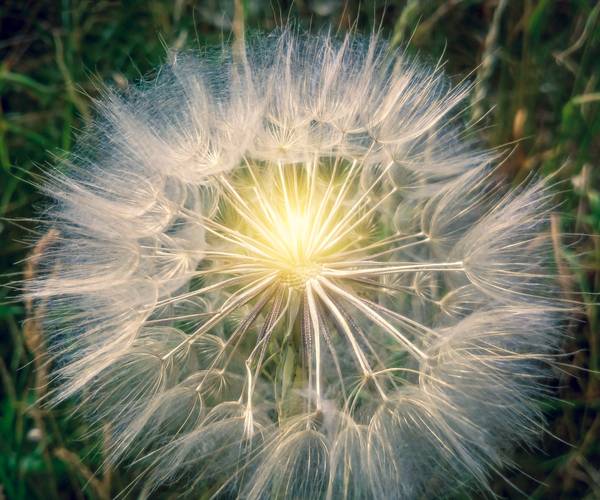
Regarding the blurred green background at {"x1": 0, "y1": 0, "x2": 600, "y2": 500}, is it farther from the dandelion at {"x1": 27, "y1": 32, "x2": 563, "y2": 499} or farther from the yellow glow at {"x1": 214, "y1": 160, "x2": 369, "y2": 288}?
the yellow glow at {"x1": 214, "y1": 160, "x2": 369, "y2": 288}

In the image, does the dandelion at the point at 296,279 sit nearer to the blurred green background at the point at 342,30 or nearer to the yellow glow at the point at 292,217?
the yellow glow at the point at 292,217

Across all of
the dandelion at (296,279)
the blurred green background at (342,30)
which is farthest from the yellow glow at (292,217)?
the blurred green background at (342,30)

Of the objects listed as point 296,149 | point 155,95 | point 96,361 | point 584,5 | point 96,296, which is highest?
point 584,5

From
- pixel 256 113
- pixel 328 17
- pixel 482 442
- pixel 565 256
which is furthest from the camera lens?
pixel 328 17

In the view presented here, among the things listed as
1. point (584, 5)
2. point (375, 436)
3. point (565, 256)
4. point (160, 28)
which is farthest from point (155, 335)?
point (584, 5)

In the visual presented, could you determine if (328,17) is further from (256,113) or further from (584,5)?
(256,113)
